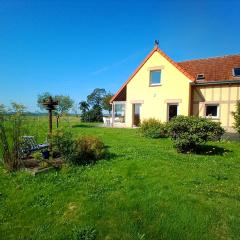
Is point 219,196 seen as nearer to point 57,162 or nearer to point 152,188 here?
point 152,188

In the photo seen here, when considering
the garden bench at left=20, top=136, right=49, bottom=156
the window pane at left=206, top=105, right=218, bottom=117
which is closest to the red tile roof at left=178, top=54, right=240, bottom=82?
the window pane at left=206, top=105, right=218, bottom=117

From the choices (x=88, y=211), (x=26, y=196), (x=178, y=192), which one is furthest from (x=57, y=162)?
(x=178, y=192)

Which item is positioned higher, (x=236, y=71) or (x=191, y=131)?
(x=236, y=71)

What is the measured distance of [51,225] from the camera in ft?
15.6

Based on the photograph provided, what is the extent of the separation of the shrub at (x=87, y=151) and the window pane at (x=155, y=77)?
47.0 ft

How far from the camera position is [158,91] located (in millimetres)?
22188

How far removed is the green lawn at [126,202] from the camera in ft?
14.8

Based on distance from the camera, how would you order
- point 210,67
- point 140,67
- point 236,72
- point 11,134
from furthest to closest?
point 140,67, point 210,67, point 236,72, point 11,134

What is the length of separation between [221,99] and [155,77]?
6.09m

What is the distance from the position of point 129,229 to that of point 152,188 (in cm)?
183

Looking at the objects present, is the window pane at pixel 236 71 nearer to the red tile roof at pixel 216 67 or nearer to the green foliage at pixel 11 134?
the red tile roof at pixel 216 67

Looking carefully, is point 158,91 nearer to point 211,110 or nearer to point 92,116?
point 211,110

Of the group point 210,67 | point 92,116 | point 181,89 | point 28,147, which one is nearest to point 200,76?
point 210,67

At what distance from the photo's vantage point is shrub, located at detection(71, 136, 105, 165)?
8.57 metres
